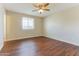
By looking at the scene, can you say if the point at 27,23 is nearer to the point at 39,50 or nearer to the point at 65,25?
the point at 65,25

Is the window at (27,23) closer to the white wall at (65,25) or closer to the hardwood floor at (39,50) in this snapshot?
the white wall at (65,25)

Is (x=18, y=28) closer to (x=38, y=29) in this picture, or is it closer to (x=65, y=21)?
(x=38, y=29)

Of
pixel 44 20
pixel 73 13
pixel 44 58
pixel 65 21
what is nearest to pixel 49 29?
pixel 44 20

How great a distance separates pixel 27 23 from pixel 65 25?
2.61m

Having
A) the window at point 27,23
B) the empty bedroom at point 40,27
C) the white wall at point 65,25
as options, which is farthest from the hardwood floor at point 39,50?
the window at point 27,23

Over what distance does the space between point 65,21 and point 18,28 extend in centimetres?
277

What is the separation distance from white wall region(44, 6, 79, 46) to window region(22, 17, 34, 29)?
3.88 feet

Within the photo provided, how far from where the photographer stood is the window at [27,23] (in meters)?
6.06

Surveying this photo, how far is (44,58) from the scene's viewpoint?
2.70ft

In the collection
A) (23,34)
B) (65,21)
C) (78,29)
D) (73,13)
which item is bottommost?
(23,34)

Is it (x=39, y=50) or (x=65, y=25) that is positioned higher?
(x=65, y=25)

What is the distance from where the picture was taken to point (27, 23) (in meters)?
6.32

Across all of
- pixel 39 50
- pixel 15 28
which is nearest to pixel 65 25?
pixel 39 50

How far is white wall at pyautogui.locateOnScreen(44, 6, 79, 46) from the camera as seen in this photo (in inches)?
168
